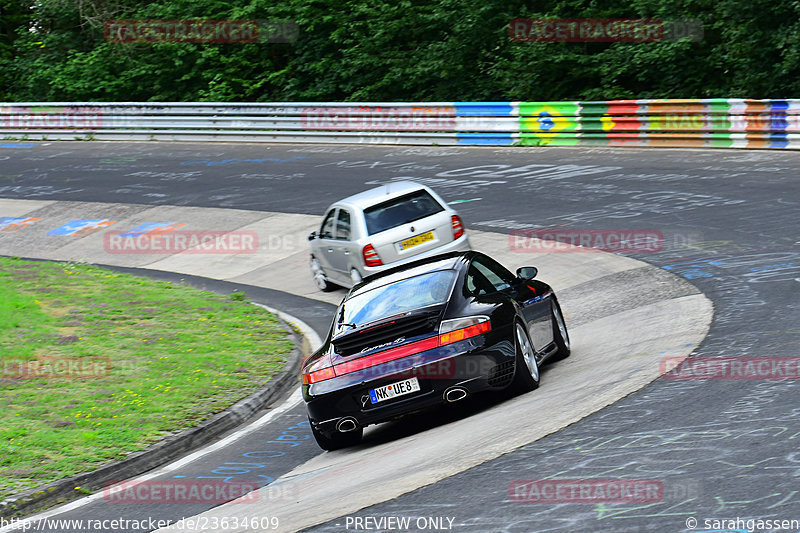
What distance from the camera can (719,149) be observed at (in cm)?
2278

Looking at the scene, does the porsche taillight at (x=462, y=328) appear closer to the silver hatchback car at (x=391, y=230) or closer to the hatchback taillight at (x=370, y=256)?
the silver hatchback car at (x=391, y=230)

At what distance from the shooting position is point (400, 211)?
15.6 m

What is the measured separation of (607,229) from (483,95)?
16424mm

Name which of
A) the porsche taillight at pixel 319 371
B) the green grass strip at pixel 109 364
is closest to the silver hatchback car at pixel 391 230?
the green grass strip at pixel 109 364

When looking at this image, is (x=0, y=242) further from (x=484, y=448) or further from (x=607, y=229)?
(x=484, y=448)

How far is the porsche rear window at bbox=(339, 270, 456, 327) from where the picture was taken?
8.86 metres

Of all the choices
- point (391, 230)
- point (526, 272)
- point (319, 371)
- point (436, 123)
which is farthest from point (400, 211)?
point (436, 123)

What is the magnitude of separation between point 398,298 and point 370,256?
6.34 metres

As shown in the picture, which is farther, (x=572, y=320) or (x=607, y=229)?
(x=607, y=229)

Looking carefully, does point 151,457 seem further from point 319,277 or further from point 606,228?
point 606,228

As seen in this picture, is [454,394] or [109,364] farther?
[109,364]

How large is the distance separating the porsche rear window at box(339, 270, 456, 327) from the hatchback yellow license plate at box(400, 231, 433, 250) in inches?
228

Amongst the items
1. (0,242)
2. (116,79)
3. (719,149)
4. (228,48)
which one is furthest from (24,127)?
(719,149)

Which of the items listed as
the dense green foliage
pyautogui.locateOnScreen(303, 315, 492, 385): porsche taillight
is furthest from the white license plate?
the dense green foliage
